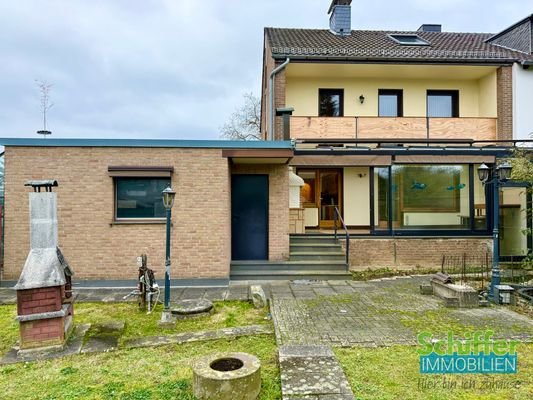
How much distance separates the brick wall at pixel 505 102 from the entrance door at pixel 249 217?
9862mm

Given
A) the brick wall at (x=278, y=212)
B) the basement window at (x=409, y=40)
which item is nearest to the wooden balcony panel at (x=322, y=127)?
the brick wall at (x=278, y=212)

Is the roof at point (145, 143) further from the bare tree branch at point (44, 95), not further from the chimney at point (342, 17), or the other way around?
the chimney at point (342, 17)

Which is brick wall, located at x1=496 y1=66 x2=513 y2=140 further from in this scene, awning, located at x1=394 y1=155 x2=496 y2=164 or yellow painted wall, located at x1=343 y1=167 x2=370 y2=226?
yellow painted wall, located at x1=343 y1=167 x2=370 y2=226

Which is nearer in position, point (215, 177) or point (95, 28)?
point (215, 177)

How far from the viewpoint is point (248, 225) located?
392 inches

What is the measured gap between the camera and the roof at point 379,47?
43.2 ft

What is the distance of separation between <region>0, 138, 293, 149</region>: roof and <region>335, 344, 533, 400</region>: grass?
217 inches

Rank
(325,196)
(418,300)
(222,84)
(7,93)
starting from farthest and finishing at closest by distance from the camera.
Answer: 1. (222,84)
2. (7,93)
3. (325,196)
4. (418,300)

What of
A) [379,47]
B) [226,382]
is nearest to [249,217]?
[226,382]

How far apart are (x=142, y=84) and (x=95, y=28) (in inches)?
512

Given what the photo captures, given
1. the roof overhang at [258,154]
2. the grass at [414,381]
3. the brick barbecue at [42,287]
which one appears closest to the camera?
the grass at [414,381]

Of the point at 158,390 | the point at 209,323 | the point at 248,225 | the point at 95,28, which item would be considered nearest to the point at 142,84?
the point at 95,28

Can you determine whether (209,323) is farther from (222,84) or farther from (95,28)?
(222,84)

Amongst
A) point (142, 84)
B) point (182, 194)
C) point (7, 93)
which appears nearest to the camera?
point (182, 194)
